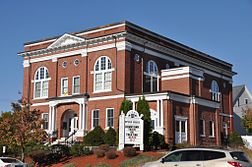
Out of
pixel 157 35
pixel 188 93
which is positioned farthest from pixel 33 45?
pixel 188 93

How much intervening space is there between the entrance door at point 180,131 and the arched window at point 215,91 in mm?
14457

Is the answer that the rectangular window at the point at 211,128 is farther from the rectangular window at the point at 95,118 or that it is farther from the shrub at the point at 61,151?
the shrub at the point at 61,151

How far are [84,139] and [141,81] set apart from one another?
8989 mm

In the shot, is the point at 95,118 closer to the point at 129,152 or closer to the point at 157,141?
the point at 157,141

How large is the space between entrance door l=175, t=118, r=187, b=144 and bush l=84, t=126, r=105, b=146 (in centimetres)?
716

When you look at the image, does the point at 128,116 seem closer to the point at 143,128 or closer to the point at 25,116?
the point at 143,128

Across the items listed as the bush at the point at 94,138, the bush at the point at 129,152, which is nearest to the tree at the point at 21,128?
the bush at the point at 94,138

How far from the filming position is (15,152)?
132 feet

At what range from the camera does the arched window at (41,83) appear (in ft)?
166

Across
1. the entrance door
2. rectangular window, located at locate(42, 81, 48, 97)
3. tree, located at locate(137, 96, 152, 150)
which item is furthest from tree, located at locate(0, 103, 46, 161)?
rectangular window, located at locate(42, 81, 48, 97)

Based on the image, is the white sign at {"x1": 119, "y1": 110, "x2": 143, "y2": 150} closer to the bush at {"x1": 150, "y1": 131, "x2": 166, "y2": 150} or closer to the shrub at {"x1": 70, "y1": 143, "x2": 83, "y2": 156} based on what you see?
the bush at {"x1": 150, "y1": 131, "x2": 166, "y2": 150}

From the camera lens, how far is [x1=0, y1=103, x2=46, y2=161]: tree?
33.9 metres

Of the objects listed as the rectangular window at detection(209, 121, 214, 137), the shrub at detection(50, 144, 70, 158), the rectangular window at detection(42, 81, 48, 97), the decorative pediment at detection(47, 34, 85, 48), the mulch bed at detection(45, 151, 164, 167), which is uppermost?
the decorative pediment at detection(47, 34, 85, 48)

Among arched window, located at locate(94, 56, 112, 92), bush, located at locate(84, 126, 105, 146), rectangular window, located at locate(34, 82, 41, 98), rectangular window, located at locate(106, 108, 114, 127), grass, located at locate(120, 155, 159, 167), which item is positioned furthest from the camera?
rectangular window, located at locate(34, 82, 41, 98)
